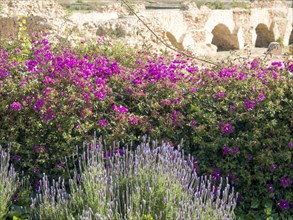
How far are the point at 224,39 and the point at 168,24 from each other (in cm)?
912

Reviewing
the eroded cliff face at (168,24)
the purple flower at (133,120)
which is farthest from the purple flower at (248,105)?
the eroded cliff face at (168,24)

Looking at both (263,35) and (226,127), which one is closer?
(226,127)

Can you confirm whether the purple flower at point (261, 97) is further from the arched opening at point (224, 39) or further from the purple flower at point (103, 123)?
the arched opening at point (224, 39)

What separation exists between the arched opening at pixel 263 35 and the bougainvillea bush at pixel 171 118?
23.9m

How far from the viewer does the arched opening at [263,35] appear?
27.8 meters

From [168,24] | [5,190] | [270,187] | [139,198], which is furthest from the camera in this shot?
[168,24]

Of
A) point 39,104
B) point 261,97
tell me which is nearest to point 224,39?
point 261,97

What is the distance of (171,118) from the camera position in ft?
14.0

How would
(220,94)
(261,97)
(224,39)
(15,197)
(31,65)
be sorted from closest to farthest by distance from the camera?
(15,197)
(261,97)
(220,94)
(31,65)
(224,39)

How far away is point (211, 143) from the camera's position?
4.07 metres

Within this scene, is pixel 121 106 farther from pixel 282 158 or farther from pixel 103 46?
pixel 103 46

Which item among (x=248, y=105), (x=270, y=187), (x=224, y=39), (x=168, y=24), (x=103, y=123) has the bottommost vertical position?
(x=224, y=39)

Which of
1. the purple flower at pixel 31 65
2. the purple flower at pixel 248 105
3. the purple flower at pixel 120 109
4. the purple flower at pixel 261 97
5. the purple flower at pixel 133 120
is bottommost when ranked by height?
the purple flower at pixel 133 120

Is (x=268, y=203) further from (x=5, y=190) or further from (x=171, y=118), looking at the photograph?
(x=5, y=190)
